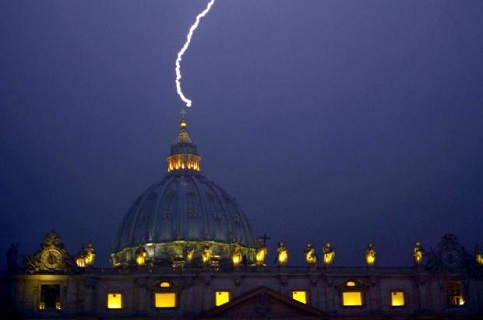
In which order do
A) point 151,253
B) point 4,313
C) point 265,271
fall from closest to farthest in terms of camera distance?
point 4,313 < point 265,271 < point 151,253

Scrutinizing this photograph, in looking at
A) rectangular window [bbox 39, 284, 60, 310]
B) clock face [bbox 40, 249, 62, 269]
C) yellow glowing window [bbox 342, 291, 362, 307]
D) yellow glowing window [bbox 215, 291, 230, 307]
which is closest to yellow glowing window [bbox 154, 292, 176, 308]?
yellow glowing window [bbox 215, 291, 230, 307]

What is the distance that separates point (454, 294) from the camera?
99.2 meters

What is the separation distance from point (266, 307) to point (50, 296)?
73.8 ft

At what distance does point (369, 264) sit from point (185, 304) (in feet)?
66.7

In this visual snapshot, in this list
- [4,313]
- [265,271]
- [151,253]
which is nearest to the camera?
[4,313]

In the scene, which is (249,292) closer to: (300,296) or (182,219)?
(300,296)

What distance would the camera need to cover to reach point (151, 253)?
128250 millimetres

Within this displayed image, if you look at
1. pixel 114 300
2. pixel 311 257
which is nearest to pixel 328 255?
pixel 311 257

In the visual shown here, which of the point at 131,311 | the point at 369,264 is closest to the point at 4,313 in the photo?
the point at 131,311

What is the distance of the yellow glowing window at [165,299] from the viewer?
95.4 meters

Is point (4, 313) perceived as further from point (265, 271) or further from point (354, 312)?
Result: point (354, 312)

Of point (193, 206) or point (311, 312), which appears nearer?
point (311, 312)

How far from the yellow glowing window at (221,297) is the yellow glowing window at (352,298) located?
12611 mm

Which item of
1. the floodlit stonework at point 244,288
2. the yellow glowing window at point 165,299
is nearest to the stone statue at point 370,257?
the floodlit stonework at point 244,288
